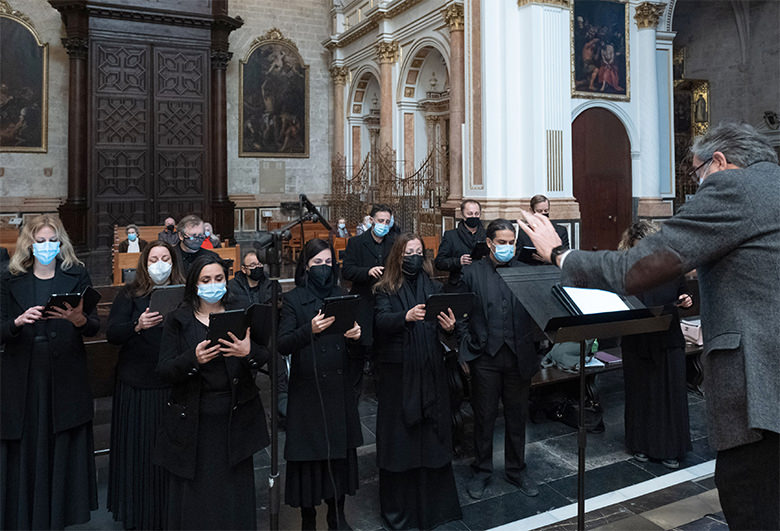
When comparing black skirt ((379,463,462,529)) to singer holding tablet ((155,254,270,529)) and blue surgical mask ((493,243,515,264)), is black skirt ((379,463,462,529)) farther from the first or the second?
blue surgical mask ((493,243,515,264))

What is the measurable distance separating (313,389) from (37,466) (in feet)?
5.35

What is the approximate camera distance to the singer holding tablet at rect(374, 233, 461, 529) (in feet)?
12.0

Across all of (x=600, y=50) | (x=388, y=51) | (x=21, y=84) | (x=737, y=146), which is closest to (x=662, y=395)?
(x=737, y=146)

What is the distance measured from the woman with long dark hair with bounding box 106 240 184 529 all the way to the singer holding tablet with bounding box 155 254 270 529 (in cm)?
39

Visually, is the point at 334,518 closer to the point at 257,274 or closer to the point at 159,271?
the point at 159,271

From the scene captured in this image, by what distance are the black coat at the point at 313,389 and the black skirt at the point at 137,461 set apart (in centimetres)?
77

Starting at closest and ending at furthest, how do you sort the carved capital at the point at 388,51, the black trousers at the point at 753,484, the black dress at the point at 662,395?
the black trousers at the point at 753,484
the black dress at the point at 662,395
the carved capital at the point at 388,51

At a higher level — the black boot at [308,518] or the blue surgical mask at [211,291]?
the blue surgical mask at [211,291]

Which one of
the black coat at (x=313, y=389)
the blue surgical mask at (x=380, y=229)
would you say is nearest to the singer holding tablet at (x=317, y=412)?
the black coat at (x=313, y=389)

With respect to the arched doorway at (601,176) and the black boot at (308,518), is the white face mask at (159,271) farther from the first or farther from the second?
the arched doorway at (601,176)

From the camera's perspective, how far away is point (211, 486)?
118 inches

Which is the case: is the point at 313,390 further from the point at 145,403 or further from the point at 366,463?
the point at 366,463

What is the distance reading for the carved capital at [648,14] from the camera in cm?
1227

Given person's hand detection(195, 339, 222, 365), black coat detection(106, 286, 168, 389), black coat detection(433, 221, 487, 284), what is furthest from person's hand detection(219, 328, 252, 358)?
black coat detection(433, 221, 487, 284)
